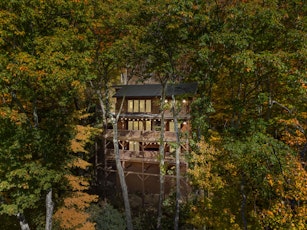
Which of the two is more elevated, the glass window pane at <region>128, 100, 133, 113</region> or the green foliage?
the glass window pane at <region>128, 100, 133, 113</region>

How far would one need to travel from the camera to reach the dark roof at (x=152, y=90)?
27156mm

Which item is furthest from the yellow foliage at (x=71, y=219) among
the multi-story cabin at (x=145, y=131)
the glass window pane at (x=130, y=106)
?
the glass window pane at (x=130, y=106)

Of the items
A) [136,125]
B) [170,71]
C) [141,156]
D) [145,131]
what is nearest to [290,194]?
[170,71]

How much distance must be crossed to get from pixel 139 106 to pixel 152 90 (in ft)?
8.68

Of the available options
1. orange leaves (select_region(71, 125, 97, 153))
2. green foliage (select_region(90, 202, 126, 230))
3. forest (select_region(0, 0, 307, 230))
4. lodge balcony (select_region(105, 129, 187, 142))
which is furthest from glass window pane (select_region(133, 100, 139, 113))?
green foliage (select_region(90, 202, 126, 230))

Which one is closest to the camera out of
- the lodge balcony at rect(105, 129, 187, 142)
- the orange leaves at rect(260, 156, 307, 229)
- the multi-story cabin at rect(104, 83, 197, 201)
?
the orange leaves at rect(260, 156, 307, 229)

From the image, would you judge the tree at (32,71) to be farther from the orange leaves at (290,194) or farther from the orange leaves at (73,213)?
the orange leaves at (290,194)

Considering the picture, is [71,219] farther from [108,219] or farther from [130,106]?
[130,106]

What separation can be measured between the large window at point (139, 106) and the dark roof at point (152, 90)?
1195 millimetres

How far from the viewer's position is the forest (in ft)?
35.7

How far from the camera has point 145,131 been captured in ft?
88.3

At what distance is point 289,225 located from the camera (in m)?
8.91

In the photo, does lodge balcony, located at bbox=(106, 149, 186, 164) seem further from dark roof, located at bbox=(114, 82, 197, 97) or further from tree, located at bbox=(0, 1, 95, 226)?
tree, located at bbox=(0, 1, 95, 226)

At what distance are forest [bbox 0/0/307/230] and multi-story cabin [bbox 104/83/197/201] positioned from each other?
325 inches
